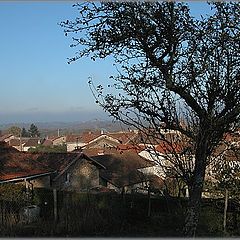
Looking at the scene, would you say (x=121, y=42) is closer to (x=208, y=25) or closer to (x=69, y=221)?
(x=208, y=25)

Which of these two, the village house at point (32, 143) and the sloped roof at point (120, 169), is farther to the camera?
the village house at point (32, 143)

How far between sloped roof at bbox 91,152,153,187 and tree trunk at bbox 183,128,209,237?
1692 centimetres

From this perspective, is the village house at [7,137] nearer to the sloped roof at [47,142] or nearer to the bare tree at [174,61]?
the sloped roof at [47,142]

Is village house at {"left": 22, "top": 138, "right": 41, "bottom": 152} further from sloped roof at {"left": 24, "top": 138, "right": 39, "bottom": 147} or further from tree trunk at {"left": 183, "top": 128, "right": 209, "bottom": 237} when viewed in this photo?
tree trunk at {"left": 183, "top": 128, "right": 209, "bottom": 237}

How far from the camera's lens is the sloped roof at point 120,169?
858 inches

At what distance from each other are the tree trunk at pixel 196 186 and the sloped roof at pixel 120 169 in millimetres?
16915

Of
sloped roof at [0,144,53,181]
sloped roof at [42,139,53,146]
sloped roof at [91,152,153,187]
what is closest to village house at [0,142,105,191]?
sloped roof at [0,144,53,181]

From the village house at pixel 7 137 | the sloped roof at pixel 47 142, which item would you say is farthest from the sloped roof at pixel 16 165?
the sloped roof at pixel 47 142

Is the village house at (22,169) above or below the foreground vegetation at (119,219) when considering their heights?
above

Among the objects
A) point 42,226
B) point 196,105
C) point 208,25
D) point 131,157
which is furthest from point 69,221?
point 131,157

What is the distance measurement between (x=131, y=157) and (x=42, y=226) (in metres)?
19.2

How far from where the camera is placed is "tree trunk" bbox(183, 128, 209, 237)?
373 cm

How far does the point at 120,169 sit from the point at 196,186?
20003 millimetres

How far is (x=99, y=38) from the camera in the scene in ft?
11.8
